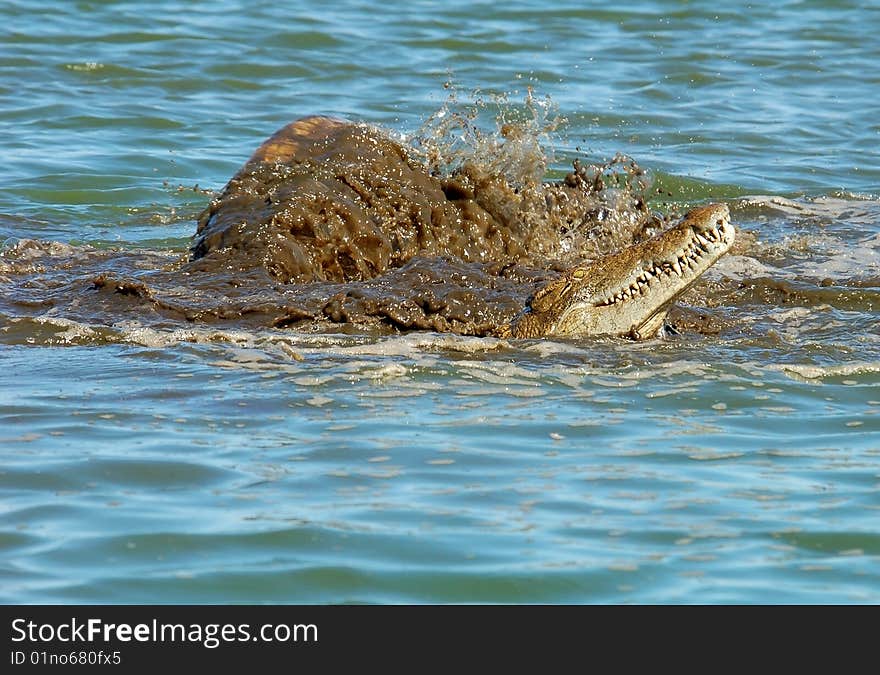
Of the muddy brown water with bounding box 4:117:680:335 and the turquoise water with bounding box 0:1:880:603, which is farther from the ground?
the muddy brown water with bounding box 4:117:680:335

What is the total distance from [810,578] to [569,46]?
13.8 meters

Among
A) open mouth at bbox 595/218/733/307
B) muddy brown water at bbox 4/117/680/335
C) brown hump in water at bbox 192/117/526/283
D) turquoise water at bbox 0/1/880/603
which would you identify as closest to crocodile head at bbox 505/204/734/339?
open mouth at bbox 595/218/733/307

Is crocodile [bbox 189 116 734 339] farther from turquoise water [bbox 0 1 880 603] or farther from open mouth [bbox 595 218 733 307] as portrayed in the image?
turquoise water [bbox 0 1 880 603]

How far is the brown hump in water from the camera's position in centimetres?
871

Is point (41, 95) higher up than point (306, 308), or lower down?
higher up

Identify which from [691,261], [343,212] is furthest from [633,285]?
[343,212]

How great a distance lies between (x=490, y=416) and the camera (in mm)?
6207

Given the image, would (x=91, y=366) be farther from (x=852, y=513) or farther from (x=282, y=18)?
(x=282, y=18)

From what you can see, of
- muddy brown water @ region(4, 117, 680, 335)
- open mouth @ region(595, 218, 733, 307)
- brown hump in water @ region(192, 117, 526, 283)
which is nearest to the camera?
open mouth @ region(595, 218, 733, 307)

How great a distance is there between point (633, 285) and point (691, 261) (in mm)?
317

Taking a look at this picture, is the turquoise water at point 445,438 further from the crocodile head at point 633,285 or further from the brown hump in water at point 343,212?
the brown hump in water at point 343,212
